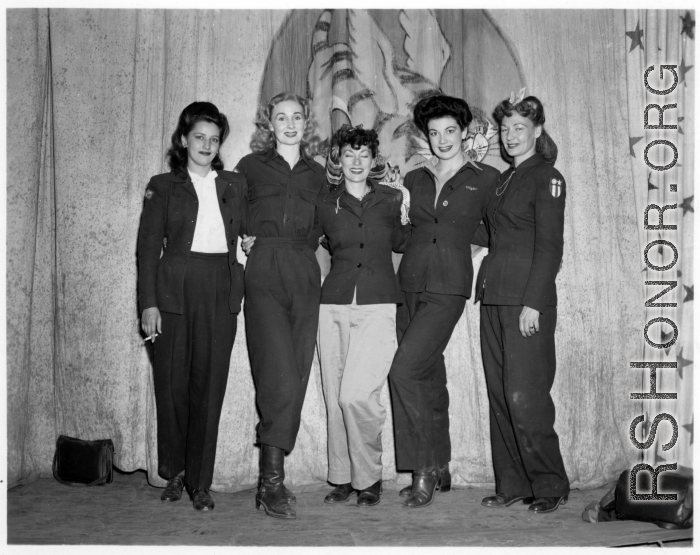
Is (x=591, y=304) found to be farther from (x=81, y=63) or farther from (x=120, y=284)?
(x=81, y=63)

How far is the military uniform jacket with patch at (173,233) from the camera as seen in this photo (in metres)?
Result: 3.98

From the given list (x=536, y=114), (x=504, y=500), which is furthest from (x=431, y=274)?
(x=504, y=500)

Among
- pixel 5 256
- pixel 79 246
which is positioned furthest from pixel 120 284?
pixel 5 256

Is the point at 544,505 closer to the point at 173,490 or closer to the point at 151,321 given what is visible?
the point at 173,490

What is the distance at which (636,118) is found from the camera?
4.41 meters

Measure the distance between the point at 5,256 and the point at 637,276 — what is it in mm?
3716

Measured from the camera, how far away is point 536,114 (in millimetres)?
4051

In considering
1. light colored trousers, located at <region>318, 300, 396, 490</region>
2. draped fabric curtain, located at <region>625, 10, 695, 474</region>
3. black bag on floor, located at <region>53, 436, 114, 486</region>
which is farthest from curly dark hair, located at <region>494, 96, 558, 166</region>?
black bag on floor, located at <region>53, 436, 114, 486</region>

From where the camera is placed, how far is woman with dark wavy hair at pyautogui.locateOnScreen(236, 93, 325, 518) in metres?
3.91

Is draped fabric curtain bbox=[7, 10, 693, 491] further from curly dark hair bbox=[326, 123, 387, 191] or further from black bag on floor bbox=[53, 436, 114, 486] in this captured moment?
curly dark hair bbox=[326, 123, 387, 191]

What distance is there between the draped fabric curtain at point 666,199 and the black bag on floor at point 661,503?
19.0 inches

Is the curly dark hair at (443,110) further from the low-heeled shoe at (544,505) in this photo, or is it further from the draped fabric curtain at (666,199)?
the low-heeled shoe at (544,505)

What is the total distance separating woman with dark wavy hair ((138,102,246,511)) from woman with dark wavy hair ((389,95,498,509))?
94 centimetres

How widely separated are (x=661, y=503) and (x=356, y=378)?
164cm
